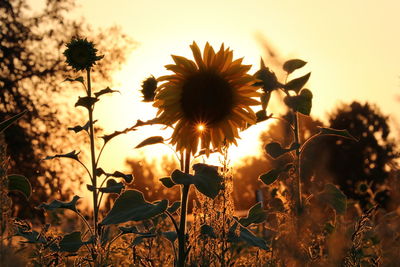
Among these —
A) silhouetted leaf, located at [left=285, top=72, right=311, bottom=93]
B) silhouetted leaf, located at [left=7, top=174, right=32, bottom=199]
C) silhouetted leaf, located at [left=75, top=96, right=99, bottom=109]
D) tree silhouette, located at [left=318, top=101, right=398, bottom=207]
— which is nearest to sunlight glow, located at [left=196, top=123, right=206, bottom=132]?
silhouetted leaf, located at [left=285, top=72, right=311, bottom=93]

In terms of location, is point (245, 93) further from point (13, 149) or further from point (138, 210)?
point (13, 149)

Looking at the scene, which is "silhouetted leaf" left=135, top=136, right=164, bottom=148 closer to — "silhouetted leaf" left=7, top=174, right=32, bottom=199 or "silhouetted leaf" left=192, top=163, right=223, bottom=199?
"silhouetted leaf" left=192, top=163, right=223, bottom=199

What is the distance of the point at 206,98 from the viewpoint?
2.75 m

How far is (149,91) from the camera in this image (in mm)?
3006

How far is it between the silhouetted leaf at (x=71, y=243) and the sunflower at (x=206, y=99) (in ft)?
2.31

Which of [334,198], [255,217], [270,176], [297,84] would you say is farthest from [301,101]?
[255,217]

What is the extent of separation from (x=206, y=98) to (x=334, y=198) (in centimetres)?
89

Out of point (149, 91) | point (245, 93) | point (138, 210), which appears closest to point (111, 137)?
point (149, 91)

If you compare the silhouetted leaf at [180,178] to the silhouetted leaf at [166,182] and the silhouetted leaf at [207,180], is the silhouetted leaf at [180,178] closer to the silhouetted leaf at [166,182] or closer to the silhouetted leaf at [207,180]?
the silhouetted leaf at [207,180]

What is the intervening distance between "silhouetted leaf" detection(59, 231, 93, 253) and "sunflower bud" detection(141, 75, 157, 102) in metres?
0.79

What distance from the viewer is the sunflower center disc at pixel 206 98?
8.73 ft

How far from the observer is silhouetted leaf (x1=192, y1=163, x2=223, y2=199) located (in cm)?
192

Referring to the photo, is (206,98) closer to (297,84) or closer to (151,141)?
(151,141)

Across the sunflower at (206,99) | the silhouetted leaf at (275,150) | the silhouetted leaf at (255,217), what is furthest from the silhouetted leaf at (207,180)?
the silhouetted leaf at (275,150)
